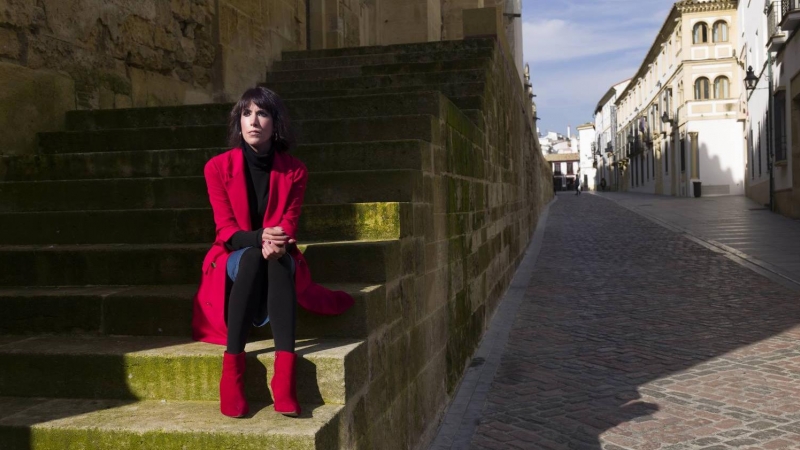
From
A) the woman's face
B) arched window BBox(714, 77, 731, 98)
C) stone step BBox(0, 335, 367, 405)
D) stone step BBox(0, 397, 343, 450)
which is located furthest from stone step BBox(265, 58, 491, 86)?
arched window BBox(714, 77, 731, 98)

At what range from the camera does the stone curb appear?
15.4ft

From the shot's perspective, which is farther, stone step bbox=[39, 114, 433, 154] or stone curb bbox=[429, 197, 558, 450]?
stone step bbox=[39, 114, 433, 154]

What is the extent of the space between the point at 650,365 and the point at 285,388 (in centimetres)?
401

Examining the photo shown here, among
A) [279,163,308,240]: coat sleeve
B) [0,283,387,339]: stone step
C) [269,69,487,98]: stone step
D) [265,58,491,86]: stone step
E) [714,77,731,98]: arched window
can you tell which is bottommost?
[0,283,387,339]: stone step

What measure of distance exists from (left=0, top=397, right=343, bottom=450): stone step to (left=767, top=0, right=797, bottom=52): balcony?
68.9 ft

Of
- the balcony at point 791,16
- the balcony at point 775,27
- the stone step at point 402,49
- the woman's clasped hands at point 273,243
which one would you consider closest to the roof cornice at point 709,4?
the balcony at point 775,27

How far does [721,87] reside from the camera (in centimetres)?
4206

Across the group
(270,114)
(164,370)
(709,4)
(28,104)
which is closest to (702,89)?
A: (709,4)

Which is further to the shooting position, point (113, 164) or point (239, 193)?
point (113, 164)

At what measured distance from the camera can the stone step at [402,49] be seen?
977cm

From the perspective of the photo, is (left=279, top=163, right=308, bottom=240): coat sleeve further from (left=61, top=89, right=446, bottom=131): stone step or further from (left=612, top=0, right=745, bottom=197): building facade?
(left=612, top=0, right=745, bottom=197): building facade

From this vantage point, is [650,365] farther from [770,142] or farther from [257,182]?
[770,142]

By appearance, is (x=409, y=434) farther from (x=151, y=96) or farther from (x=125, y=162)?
(x=151, y=96)

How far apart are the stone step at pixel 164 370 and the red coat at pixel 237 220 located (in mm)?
173
